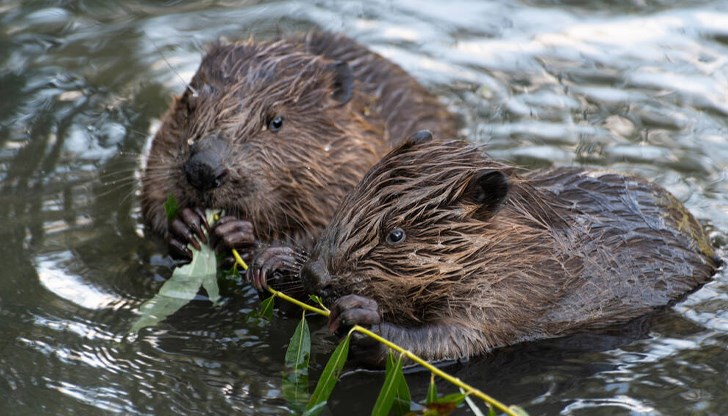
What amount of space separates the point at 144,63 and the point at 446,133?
83.1 inches

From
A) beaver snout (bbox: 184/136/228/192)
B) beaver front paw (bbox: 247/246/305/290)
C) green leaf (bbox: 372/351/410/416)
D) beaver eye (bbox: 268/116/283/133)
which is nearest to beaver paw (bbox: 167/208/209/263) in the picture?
beaver snout (bbox: 184/136/228/192)

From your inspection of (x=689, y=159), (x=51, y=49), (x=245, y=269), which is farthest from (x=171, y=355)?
(x=51, y=49)

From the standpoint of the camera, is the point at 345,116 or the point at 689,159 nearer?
the point at 345,116

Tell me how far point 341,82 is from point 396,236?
4.80ft

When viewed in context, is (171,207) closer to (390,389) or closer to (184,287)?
(184,287)

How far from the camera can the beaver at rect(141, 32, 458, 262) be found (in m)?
5.07

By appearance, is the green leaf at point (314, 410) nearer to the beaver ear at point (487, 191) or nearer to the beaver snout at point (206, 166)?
the beaver ear at point (487, 191)

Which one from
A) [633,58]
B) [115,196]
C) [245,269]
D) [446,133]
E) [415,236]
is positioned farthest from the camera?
[633,58]

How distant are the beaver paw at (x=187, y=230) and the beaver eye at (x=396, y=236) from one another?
3.34 ft

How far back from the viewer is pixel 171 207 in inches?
202

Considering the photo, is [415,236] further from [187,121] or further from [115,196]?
[115,196]

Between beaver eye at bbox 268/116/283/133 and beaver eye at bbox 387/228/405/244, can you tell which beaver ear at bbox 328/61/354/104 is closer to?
beaver eye at bbox 268/116/283/133

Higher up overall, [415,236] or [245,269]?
[415,236]

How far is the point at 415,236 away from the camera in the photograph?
4.40 meters
